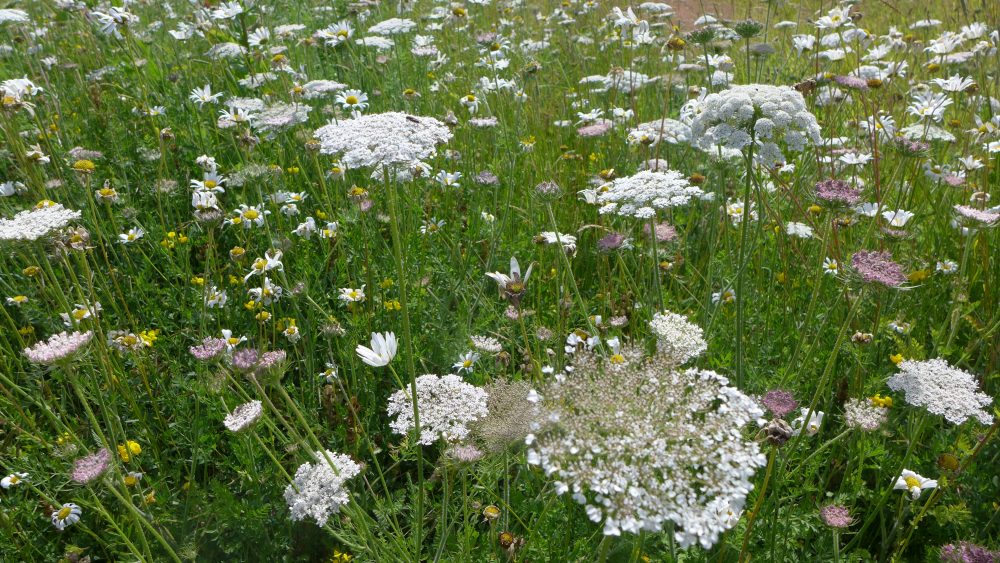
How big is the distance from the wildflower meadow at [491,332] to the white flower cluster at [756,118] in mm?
11

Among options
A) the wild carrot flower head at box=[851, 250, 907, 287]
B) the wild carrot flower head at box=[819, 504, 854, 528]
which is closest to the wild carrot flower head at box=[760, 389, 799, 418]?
the wild carrot flower head at box=[819, 504, 854, 528]

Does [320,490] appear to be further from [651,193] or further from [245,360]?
[651,193]

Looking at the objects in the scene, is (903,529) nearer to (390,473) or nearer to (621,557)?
(621,557)

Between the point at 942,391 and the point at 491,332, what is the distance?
164cm

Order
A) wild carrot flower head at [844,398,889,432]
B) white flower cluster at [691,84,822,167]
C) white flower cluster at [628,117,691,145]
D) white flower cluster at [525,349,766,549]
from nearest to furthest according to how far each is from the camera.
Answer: white flower cluster at [525,349,766,549]
wild carrot flower head at [844,398,889,432]
white flower cluster at [691,84,822,167]
white flower cluster at [628,117,691,145]

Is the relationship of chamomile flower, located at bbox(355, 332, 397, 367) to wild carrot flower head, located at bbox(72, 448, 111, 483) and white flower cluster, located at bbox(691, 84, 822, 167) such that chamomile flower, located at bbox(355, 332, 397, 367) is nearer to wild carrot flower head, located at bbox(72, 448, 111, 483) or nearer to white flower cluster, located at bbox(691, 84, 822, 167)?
wild carrot flower head, located at bbox(72, 448, 111, 483)

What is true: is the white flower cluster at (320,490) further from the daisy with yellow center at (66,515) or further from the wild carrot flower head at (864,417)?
the wild carrot flower head at (864,417)

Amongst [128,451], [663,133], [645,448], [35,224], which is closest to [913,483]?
[645,448]

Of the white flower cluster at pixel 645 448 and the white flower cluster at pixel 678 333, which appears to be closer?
the white flower cluster at pixel 645 448

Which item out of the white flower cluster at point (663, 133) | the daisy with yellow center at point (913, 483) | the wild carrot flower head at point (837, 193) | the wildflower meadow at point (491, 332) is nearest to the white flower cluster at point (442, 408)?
the wildflower meadow at point (491, 332)

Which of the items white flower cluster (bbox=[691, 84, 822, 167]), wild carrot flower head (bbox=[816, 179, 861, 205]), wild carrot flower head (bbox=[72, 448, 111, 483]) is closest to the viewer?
wild carrot flower head (bbox=[72, 448, 111, 483])

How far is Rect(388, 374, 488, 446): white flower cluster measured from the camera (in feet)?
5.88

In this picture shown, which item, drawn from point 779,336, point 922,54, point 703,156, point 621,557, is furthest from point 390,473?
point 922,54

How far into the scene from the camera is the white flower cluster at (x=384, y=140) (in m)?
1.80
